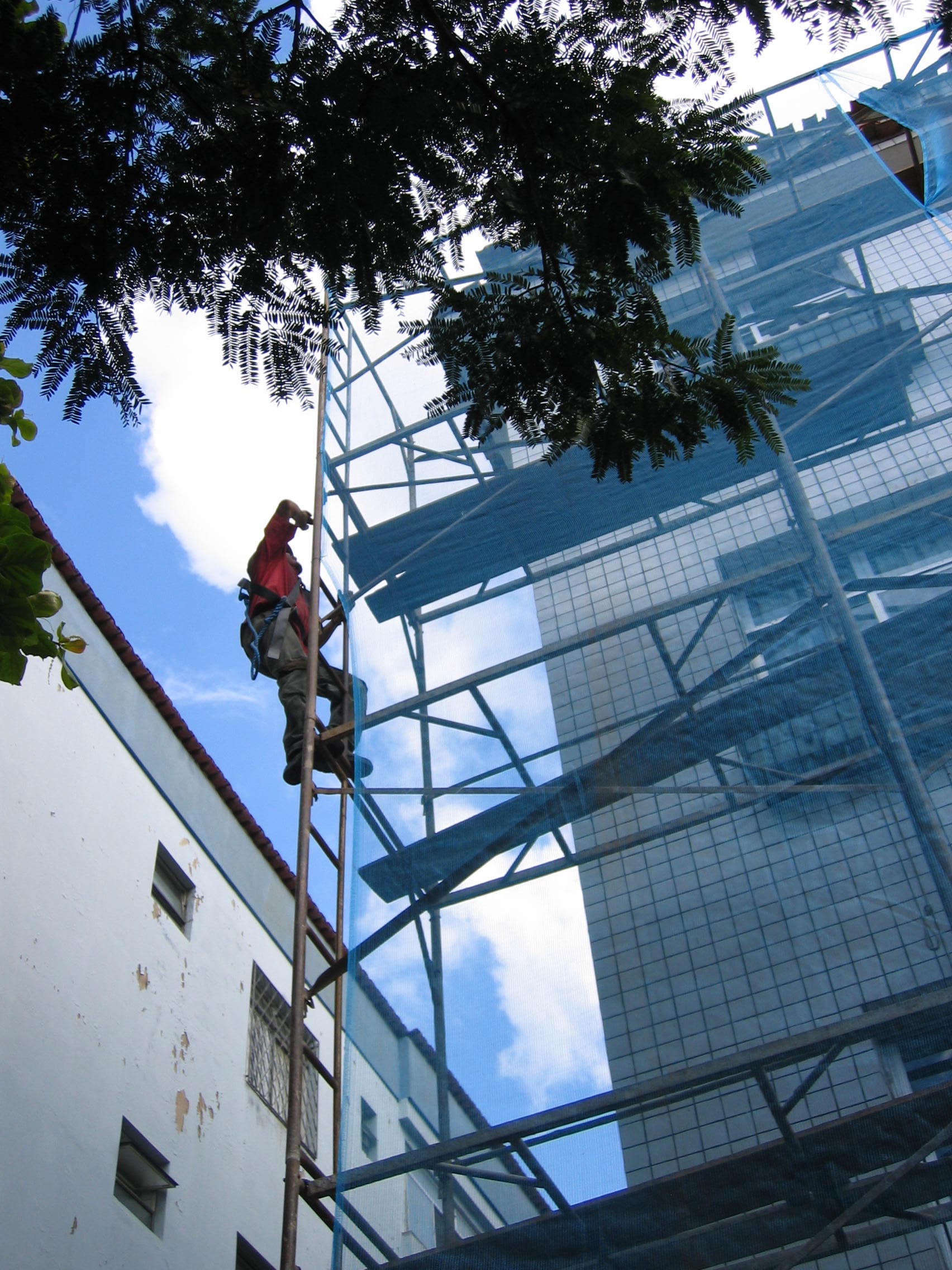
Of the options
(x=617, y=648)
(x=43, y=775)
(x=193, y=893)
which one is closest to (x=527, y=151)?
(x=617, y=648)

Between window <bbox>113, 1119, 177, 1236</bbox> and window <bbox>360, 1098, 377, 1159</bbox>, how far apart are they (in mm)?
2010

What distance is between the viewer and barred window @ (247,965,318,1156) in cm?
856

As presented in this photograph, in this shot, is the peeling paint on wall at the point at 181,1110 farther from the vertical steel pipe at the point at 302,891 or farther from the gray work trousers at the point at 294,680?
the gray work trousers at the point at 294,680

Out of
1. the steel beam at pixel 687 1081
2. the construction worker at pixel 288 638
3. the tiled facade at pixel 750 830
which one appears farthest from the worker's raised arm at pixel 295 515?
the steel beam at pixel 687 1081

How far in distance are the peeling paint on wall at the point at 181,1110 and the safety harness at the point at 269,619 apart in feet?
8.16

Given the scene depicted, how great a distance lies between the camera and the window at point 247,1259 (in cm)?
747

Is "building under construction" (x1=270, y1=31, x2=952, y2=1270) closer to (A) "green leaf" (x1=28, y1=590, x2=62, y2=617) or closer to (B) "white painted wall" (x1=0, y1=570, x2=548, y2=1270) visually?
(B) "white painted wall" (x1=0, y1=570, x2=548, y2=1270)

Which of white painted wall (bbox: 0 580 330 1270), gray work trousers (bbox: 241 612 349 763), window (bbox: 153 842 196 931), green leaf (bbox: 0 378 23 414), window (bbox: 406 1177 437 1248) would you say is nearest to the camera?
green leaf (bbox: 0 378 23 414)

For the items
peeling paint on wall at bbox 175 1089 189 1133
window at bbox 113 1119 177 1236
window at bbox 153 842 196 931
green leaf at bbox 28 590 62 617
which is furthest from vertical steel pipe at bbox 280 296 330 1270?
window at bbox 153 842 196 931

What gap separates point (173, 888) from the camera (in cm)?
823

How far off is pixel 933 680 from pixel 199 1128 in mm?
5153

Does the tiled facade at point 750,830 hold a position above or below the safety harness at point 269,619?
below

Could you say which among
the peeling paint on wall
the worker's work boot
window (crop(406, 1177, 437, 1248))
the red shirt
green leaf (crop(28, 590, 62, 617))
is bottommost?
window (crop(406, 1177, 437, 1248))

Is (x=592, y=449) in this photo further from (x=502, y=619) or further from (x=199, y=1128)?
(x=199, y=1128)
